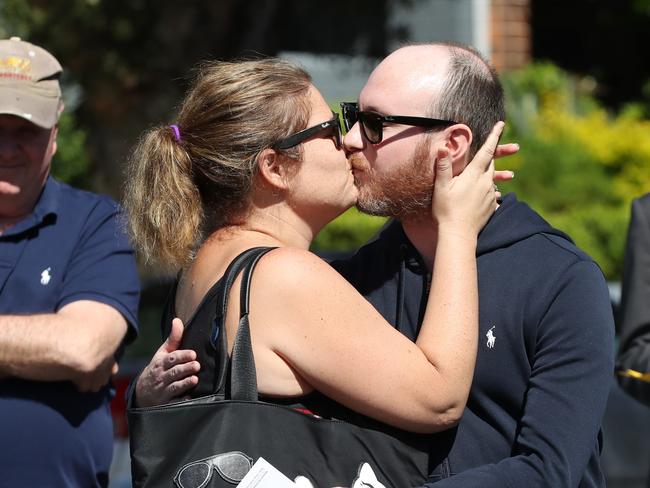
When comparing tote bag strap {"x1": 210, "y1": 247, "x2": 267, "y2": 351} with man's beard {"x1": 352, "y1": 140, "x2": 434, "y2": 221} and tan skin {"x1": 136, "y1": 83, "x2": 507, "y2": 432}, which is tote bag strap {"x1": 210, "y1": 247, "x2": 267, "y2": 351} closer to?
tan skin {"x1": 136, "y1": 83, "x2": 507, "y2": 432}

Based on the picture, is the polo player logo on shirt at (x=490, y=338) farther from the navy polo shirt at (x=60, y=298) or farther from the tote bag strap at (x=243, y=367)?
the navy polo shirt at (x=60, y=298)

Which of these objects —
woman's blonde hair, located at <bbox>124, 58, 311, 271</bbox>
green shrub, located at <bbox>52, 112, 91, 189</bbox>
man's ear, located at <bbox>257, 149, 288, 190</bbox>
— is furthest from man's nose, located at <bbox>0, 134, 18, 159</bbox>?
green shrub, located at <bbox>52, 112, 91, 189</bbox>

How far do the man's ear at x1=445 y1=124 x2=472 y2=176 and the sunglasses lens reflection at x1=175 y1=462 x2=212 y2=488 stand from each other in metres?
0.99

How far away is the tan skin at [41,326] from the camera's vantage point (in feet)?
10.4

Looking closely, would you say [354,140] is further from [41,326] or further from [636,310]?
[636,310]

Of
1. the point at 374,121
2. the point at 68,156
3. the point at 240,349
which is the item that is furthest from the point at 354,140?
the point at 68,156

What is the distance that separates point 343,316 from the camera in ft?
7.76

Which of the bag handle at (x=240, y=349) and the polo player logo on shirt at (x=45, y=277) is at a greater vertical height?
the bag handle at (x=240, y=349)

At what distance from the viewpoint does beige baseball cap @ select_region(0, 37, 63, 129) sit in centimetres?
343

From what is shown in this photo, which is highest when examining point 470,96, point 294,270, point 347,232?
point 470,96

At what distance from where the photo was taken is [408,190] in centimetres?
264

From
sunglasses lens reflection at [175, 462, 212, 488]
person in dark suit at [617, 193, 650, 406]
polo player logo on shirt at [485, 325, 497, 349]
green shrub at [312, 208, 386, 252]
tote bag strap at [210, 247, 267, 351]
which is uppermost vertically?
tote bag strap at [210, 247, 267, 351]

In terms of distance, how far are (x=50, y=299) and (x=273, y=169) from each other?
3.73ft

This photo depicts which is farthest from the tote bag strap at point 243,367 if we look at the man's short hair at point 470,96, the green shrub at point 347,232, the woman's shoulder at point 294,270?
the green shrub at point 347,232
